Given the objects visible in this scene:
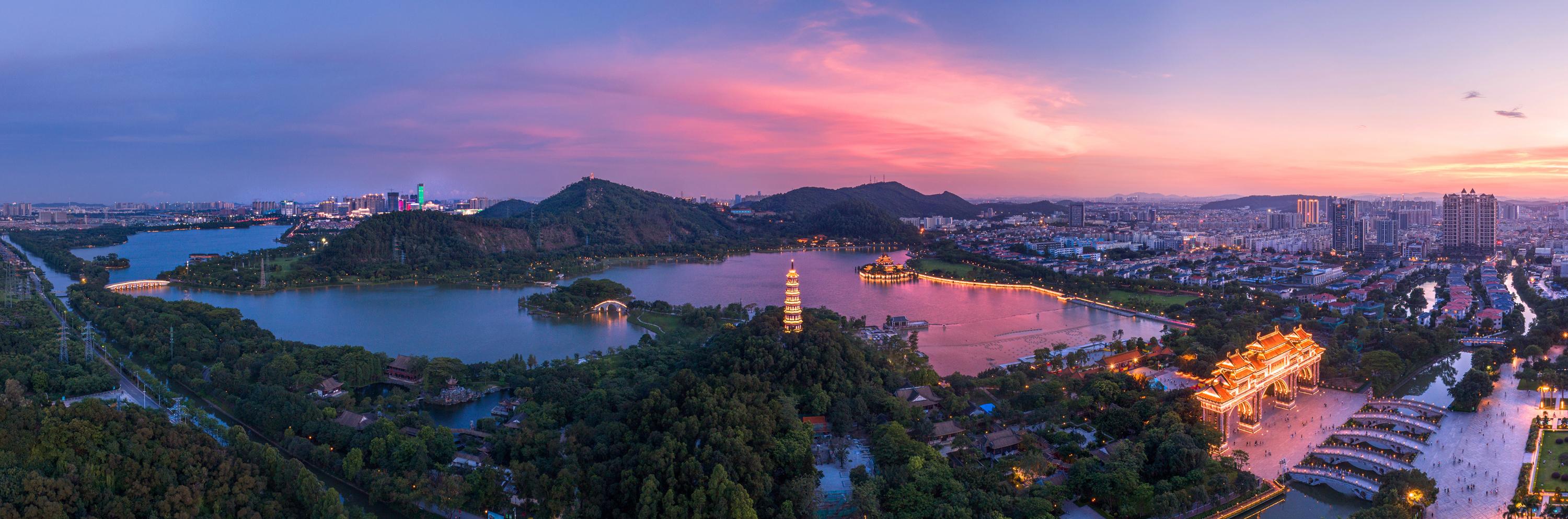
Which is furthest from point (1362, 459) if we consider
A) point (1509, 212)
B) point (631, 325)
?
point (1509, 212)

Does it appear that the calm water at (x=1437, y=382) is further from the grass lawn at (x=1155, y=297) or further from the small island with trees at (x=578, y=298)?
the small island with trees at (x=578, y=298)

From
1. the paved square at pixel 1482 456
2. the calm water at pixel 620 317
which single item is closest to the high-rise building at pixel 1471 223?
the calm water at pixel 620 317

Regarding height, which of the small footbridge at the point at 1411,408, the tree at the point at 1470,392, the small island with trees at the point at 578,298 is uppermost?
the small island with trees at the point at 578,298

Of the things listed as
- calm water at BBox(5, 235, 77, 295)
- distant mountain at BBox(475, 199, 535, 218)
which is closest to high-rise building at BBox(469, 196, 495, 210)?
distant mountain at BBox(475, 199, 535, 218)

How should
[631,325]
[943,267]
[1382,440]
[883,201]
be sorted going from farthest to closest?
1. [883,201]
2. [943,267]
3. [631,325]
4. [1382,440]

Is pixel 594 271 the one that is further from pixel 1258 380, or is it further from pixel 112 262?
pixel 1258 380

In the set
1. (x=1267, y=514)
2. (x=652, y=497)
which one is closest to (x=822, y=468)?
(x=652, y=497)
